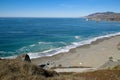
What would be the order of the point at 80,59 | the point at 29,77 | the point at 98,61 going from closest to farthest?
the point at 29,77 → the point at 98,61 → the point at 80,59

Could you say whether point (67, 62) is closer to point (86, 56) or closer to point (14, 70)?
point (86, 56)

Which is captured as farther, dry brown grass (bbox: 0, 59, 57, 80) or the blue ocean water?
the blue ocean water

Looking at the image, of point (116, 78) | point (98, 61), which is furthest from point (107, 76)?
point (98, 61)

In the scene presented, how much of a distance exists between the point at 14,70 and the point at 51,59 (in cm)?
3269

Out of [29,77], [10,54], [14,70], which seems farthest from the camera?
[10,54]

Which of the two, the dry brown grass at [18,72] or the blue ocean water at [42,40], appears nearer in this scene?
the dry brown grass at [18,72]

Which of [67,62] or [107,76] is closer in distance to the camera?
[107,76]

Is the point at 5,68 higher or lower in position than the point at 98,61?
higher

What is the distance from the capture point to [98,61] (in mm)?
43656

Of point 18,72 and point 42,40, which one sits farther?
point 42,40

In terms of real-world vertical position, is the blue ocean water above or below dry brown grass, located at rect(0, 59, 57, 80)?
below

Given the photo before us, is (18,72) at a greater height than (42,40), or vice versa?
(18,72)

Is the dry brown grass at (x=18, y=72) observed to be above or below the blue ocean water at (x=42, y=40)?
above

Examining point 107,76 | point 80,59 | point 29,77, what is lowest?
point 80,59
